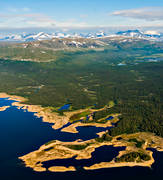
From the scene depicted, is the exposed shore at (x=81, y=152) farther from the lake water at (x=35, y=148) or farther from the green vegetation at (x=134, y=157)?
the lake water at (x=35, y=148)

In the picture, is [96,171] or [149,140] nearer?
[96,171]

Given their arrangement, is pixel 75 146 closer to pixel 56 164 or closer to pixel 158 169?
pixel 56 164

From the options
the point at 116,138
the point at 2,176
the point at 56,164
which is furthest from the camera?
the point at 116,138

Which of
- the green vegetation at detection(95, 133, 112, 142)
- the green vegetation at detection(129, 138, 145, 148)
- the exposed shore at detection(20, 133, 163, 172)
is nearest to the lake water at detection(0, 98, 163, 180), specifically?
the exposed shore at detection(20, 133, 163, 172)

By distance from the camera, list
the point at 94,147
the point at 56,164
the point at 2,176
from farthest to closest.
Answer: the point at 94,147 < the point at 56,164 < the point at 2,176

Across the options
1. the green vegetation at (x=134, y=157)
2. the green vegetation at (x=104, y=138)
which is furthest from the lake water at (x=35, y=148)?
the green vegetation at (x=104, y=138)

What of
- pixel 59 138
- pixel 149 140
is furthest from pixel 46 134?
pixel 149 140

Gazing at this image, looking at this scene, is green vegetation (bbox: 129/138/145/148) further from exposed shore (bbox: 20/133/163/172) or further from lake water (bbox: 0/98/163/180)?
lake water (bbox: 0/98/163/180)

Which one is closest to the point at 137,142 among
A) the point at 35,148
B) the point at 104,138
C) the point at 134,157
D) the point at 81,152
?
the point at 134,157

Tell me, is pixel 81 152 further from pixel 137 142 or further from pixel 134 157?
pixel 137 142
